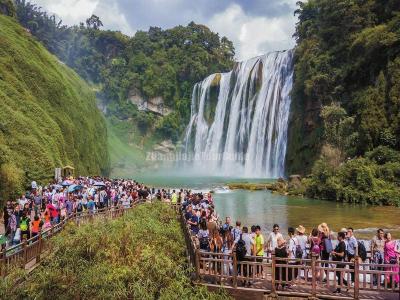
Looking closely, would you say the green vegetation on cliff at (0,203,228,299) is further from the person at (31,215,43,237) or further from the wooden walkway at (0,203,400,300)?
the person at (31,215,43,237)

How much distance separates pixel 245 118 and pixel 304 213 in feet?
111

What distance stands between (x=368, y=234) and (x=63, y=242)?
13.6m

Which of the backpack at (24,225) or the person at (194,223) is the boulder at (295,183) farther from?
the backpack at (24,225)

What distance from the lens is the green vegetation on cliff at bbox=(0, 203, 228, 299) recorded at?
9617 mm

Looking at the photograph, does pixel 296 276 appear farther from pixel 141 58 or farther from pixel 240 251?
pixel 141 58

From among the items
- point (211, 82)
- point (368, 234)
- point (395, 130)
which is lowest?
point (368, 234)

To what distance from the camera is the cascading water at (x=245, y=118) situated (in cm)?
5103

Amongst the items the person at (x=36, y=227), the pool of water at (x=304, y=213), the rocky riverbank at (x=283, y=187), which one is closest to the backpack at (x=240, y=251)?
the person at (x=36, y=227)

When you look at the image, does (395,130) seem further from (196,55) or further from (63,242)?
(196,55)

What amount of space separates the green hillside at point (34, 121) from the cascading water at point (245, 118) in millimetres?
20397

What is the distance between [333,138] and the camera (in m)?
36.4

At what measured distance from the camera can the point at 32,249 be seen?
37.3ft

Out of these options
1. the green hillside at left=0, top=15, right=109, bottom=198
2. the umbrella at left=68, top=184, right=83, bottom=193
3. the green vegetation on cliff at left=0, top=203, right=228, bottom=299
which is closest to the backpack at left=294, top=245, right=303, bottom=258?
the green vegetation on cliff at left=0, top=203, right=228, bottom=299

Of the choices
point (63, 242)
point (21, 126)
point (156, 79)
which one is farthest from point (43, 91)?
point (156, 79)
